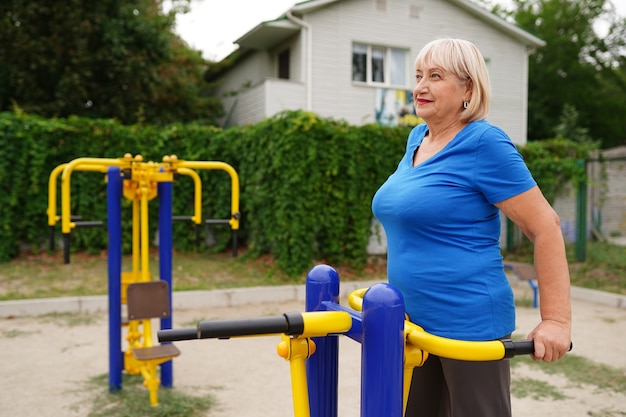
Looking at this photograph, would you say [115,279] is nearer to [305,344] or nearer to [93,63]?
[305,344]

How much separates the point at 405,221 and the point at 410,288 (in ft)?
0.62

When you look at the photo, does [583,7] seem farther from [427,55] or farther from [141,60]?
[427,55]

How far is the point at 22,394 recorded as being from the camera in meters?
3.83

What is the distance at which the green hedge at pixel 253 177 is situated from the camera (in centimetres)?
777

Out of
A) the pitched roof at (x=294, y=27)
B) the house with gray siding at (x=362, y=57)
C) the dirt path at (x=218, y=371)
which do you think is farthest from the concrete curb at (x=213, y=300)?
the pitched roof at (x=294, y=27)

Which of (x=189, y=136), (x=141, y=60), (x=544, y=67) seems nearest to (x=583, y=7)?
(x=544, y=67)

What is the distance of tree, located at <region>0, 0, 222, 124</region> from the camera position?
40.3ft

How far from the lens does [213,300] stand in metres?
6.74

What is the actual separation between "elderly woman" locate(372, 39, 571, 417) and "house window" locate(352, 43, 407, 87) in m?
11.1

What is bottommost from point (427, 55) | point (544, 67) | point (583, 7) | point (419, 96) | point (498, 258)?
point (498, 258)

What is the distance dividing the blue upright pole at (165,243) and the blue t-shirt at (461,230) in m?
2.54

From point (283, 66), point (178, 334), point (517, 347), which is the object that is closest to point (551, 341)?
point (517, 347)

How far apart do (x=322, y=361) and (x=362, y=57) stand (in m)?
11.7

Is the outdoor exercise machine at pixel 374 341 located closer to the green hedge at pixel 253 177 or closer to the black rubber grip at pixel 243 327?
the black rubber grip at pixel 243 327
